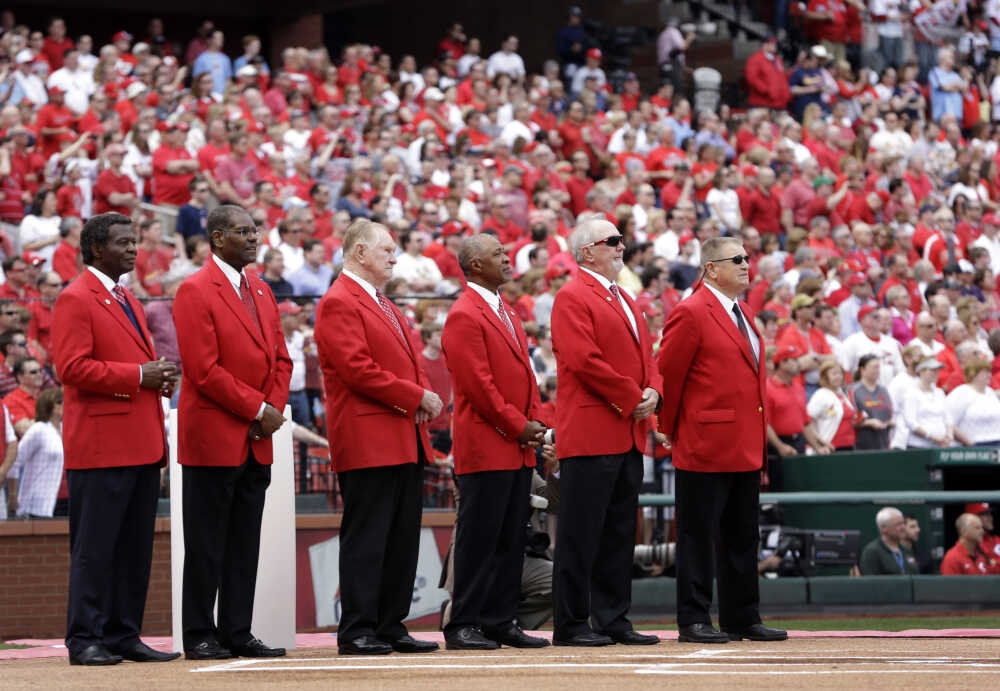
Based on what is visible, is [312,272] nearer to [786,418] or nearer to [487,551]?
[786,418]

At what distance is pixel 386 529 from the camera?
301 inches

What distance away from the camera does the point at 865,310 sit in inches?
644

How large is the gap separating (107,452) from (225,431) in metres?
0.51

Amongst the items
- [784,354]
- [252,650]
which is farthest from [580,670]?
[784,354]

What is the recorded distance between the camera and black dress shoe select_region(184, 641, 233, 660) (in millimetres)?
7336

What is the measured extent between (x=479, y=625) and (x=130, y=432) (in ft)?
6.04

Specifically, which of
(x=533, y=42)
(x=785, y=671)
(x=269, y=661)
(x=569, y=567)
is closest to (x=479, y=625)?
(x=569, y=567)

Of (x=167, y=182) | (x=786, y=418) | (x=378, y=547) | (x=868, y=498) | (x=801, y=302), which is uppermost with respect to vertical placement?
(x=167, y=182)

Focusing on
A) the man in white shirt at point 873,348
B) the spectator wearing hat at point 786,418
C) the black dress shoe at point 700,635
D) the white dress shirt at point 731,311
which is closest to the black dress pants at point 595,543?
the black dress shoe at point 700,635

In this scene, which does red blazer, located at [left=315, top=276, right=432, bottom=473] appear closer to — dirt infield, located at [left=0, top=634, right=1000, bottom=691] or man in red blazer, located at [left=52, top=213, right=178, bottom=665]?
man in red blazer, located at [left=52, top=213, right=178, bottom=665]

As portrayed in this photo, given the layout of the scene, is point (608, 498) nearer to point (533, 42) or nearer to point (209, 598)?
point (209, 598)

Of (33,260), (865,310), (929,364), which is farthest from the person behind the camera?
(865,310)

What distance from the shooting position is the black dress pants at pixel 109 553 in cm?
728

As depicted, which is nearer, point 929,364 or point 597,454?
point 597,454
